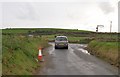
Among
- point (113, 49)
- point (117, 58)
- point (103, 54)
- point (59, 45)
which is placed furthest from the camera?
point (59, 45)

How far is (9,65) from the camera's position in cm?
1500

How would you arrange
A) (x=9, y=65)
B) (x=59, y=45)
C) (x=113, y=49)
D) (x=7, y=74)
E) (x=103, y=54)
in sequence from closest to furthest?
(x=7, y=74), (x=9, y=65), (x=113, y=49), (x=103, y=54), (x=59, y=45)

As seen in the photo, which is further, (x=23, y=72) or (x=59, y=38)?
(x=59, y=38)

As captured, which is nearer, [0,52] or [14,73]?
[14,73]

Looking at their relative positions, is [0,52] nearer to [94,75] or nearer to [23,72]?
[23,72]

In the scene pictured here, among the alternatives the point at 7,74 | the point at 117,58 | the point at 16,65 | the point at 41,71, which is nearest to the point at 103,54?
the point at 117,58

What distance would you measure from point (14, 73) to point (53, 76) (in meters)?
1.98

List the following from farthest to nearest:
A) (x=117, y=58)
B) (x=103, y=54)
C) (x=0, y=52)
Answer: (x=103, y=54) < (x=117, y=58) < (x=0, y=52)

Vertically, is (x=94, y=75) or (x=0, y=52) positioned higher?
(x=0, y=52)

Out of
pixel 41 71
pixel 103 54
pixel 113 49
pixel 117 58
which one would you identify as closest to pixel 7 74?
pixel 41 71

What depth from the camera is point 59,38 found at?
138ft

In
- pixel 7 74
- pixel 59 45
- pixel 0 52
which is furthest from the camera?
pixel 59 45

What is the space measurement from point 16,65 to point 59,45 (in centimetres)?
2573

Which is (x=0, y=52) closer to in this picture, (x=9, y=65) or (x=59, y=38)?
(x=9, y=65)
